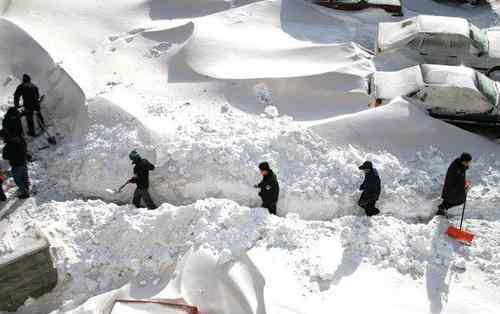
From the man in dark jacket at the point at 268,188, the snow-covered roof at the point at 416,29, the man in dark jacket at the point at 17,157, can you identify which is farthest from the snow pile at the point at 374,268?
the snow-covered roof at the point at 416,29

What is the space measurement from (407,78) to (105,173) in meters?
6.19

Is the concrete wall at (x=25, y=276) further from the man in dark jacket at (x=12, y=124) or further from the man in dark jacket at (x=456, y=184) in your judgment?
the man in dark jacket at (x=456, y=184)

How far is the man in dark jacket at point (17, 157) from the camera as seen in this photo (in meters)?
9.29

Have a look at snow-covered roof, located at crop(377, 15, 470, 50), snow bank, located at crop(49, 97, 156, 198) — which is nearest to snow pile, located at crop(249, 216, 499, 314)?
snow bank, located at crop(49, 97, 156, 198)

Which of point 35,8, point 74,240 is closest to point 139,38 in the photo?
point 35,8

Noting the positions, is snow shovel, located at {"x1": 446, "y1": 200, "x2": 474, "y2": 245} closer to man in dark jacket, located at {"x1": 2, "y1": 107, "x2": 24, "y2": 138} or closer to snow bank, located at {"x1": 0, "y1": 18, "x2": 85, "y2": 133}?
snow bank, located at {"x1": 0, "y1": 18, "x2": 85, "y2": 133}

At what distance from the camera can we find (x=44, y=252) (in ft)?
25.5

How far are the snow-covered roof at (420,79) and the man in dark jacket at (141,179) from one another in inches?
189

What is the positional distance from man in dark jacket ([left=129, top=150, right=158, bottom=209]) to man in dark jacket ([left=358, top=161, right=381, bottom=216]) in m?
3.47

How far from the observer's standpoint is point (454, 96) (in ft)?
34.6

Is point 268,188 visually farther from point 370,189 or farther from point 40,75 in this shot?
point 40,75

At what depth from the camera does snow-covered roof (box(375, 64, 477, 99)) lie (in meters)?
10.7

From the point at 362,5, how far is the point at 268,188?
813cm

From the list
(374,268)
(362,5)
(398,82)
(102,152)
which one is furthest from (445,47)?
(102,152)
